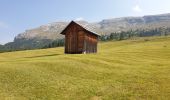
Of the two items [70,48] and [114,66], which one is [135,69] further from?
[70,48]

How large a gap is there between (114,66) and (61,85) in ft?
51.1

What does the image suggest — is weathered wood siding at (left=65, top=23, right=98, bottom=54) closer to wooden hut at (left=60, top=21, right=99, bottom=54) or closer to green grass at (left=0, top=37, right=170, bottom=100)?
wooden hut at (left=60, top=21, right=99, bottom=54)

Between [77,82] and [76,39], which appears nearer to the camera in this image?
[77,82]

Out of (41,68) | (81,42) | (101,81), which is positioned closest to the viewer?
(101,81)

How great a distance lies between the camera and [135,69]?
49000 mm

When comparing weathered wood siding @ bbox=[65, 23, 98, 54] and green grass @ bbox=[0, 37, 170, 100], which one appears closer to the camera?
green grass @ bbox=[0, 37, 170, 100]

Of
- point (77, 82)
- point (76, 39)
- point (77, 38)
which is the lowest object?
point (77, 82)

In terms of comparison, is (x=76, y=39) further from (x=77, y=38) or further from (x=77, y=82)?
(x=77, y=82)

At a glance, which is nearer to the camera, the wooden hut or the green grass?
the green grass

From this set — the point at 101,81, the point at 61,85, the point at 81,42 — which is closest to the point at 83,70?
the point at 101,81

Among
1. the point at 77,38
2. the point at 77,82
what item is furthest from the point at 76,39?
the point at 77,82

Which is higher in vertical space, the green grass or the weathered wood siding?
the weathered wood siding

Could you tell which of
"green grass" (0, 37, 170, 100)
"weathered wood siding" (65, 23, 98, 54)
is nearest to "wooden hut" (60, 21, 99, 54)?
"weathered wood siding" (65, 23, 98, 54)

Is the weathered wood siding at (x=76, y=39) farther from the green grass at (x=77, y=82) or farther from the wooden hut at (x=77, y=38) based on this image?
the green grass at (x=77, y=82)
